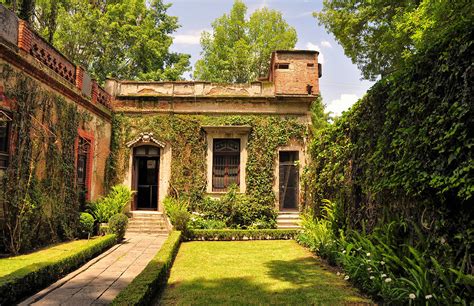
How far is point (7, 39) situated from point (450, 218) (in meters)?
9.60

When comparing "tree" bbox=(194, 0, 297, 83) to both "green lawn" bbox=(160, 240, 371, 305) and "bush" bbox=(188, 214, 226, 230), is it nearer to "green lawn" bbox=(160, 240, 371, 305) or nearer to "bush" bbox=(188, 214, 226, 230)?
"bush" bbox=(188, 214, 226, 230)

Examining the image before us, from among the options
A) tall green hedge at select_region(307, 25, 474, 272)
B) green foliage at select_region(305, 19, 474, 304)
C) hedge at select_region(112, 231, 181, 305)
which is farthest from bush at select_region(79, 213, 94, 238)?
tall green hedge at select_region(307, 25, 474, 272)

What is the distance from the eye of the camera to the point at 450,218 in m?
4.09

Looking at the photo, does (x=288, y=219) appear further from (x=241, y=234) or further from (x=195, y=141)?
(x=195, y=141)

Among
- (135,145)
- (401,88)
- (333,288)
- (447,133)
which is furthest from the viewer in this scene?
(135,145)

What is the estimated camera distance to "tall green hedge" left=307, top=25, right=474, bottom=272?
3.85 m

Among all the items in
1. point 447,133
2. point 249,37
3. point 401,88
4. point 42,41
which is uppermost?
point 249,37

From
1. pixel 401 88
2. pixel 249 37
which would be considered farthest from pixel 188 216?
pixel 249 37

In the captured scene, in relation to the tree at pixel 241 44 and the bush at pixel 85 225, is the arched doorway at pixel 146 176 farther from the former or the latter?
the tree at pixel 241 44

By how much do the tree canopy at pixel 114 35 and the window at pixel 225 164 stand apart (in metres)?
11.3

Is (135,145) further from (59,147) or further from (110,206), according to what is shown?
(59,147)

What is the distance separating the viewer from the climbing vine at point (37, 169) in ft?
27.2

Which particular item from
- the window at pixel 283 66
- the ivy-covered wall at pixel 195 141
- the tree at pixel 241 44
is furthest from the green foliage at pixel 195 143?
the tree at pixel 241 44

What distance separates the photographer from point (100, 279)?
6.49 meters
